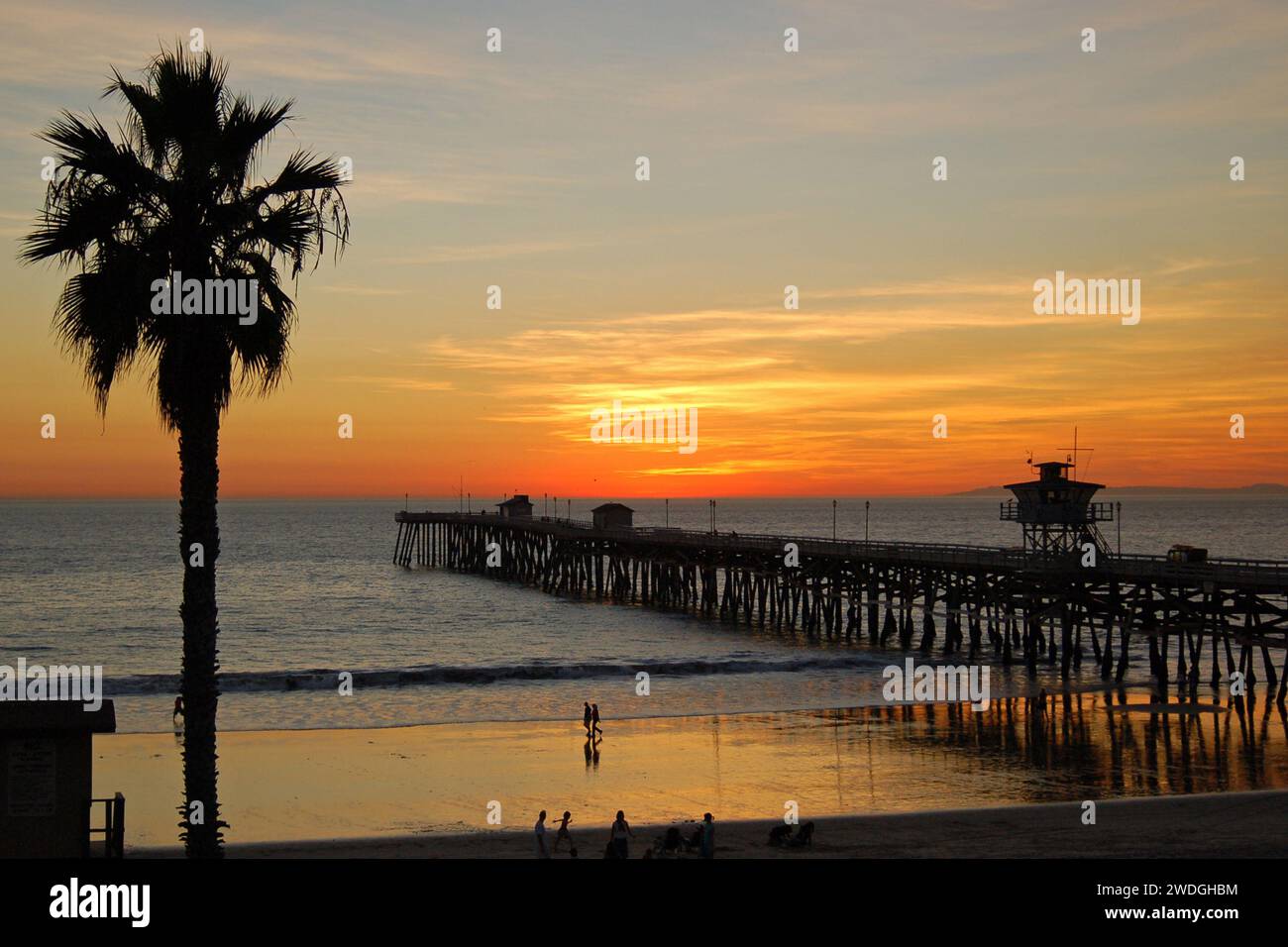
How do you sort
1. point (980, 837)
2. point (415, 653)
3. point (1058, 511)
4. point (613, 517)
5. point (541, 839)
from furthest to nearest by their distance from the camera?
point (613, 517)
point (415, 653)
point (1058, 511)
point (980, 837)
point (541, 839)

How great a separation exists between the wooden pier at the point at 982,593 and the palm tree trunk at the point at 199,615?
28122mm

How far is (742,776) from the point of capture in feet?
85.9

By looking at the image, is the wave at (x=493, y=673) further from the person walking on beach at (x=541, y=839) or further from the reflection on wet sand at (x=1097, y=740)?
the person walking on beach at (x=541, y=839)

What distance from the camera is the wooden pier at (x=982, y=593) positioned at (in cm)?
3569

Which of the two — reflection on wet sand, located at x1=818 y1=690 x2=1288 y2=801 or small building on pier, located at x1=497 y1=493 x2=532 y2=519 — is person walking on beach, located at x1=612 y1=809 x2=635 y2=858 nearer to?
reflection on wet sand, located at x1=818 y1=690 x2=1288 y2=801

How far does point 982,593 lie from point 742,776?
788 inches

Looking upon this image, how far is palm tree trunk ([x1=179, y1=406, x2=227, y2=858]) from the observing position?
37.6 ft

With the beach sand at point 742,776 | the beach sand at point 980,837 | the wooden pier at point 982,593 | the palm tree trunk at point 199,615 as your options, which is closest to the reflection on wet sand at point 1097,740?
the beach sand at point 742,776

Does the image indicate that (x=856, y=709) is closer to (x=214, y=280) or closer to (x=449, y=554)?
(x=214, y=280)

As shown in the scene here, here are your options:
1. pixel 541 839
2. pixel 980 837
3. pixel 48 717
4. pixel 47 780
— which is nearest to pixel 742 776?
pixel 980 837

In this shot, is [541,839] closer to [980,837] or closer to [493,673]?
[980,837]

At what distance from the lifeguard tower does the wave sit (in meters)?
7.69

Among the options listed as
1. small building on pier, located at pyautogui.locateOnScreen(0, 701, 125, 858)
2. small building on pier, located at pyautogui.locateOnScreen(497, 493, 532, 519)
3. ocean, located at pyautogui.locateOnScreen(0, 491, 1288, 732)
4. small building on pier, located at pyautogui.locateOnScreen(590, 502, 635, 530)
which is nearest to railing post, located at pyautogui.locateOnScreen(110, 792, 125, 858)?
small building on pier, located at pyautogui.locateOnScreen(0, 701, 125, 858)
